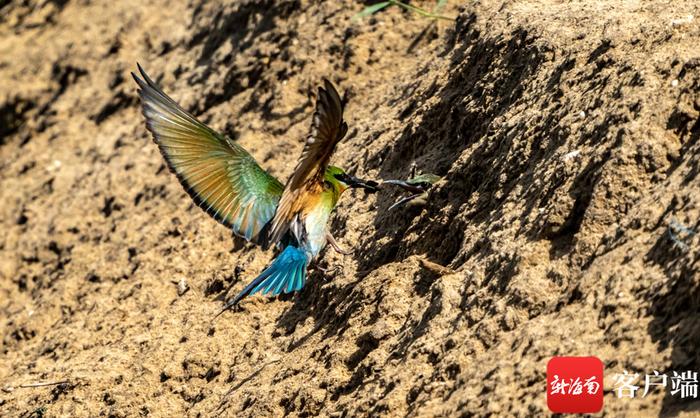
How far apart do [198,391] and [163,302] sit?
2.77 ft

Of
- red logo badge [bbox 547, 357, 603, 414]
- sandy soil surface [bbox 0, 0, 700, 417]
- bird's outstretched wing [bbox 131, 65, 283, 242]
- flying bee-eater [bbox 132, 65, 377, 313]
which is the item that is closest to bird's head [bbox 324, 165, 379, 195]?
flying bee-eater [bbox 132, 65, 377, 313]

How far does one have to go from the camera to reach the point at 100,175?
19.0 ft

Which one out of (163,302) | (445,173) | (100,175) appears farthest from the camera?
(100,175)

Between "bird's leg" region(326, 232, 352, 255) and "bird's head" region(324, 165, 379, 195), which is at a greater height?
"bird's head" region(324, 165, 379, 195)

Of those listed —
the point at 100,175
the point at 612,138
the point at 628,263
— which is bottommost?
the point at 100,175

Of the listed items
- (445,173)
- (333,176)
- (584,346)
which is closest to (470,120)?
(445,173)

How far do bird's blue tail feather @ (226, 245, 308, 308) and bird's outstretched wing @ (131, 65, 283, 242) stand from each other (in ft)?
0.97

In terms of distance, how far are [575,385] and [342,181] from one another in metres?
1.73

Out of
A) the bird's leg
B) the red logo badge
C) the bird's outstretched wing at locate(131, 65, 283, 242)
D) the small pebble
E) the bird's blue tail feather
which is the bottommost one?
the small pebble

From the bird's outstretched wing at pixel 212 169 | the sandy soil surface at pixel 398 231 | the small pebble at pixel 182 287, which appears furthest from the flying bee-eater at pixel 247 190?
the small pebble at pixel 182 287

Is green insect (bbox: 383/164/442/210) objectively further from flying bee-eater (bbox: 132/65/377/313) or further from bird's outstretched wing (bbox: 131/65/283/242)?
bird's outstretched wing (bbox: 131/65/283/242)

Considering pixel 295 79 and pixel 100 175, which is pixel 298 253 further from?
pixel 100 175

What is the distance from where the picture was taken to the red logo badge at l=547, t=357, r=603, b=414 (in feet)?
7.44

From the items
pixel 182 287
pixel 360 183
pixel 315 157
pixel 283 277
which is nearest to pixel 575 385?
pixel 315 157
